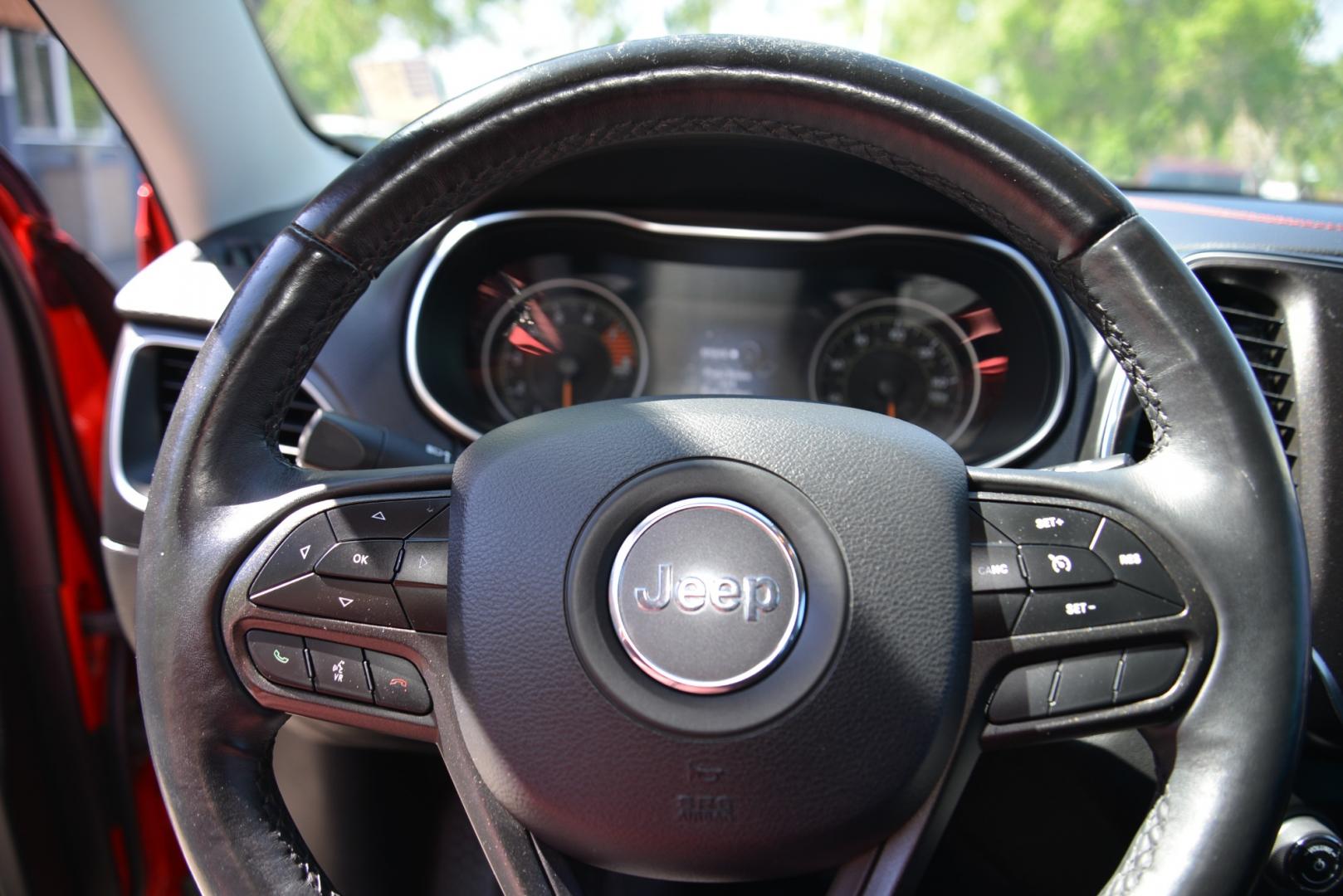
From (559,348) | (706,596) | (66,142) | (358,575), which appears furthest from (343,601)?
(66,142)

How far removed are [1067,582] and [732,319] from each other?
137cm

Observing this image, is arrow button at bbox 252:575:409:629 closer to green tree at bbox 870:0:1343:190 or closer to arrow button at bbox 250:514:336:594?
arrow button at bbox 250:514:336:594

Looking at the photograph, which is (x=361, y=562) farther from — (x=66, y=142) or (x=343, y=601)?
(x=66, y=142)

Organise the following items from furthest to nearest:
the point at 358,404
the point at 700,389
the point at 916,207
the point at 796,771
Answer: the point at 700,389 → the point at 916,207 → the point at 358,404 → the point at 796,771

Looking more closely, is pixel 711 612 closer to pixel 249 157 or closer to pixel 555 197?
pixel 555 197

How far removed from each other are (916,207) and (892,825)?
4.32 feet

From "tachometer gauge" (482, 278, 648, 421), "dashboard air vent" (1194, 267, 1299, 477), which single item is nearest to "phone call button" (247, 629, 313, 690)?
"tachometer gauge" (482, 278, 648, 421)

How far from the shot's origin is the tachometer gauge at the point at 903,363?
2.07 metres

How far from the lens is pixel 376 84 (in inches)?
88.9

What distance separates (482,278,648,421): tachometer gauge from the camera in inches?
81.4

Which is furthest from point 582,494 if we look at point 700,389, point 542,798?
point 700,389

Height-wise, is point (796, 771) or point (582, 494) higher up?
point (582, 494)

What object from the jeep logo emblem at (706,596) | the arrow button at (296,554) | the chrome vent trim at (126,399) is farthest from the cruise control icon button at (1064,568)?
the chrome vent trim at (126,399)

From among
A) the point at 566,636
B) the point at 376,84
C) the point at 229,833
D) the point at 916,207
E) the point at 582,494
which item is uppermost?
the point at 376,84
